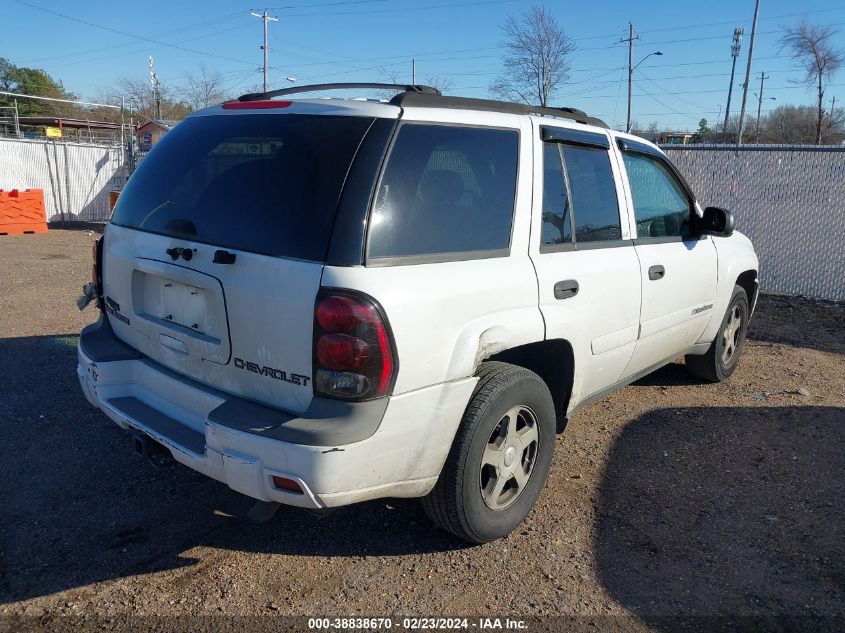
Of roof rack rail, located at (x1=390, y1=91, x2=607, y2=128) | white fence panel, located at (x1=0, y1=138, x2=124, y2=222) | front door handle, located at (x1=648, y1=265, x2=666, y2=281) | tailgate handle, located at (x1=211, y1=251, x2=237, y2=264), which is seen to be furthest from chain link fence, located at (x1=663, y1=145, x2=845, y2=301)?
white fence panel, located at (x1=0, y1=138, x2=124, y2=222)

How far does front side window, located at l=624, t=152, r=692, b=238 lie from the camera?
14.0ft

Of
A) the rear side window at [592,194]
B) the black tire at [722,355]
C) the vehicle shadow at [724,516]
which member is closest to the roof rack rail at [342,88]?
the rear side window at [592,194]

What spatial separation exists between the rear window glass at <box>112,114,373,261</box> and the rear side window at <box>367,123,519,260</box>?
199 mm

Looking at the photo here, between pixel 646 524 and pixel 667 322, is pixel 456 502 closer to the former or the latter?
pixel 646 524

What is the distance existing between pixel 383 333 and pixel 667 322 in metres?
2.59

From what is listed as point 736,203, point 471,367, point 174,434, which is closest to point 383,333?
point 471,367

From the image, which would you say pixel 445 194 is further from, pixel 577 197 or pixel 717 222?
pixel 717 222

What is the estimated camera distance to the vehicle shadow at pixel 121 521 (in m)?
3.04

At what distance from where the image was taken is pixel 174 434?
2871 millimetres

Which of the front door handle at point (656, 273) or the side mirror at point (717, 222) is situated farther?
the side mirror at point (717, 222)

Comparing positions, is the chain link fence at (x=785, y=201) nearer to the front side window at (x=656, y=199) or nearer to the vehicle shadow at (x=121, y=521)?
the front side window at (x=656, y=199)

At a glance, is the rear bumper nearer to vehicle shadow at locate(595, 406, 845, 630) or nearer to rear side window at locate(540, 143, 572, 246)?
rear side window at locate(540, 143, 572, 246)

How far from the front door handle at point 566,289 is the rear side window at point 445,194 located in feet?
1.26

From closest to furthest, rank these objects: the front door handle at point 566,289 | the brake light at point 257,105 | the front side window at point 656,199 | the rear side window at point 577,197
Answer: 1. the brake light at point 257,105
2. the front door handle at point 566,289
3. the rear side window at point 577,197
4. the front side window at point 656,199
